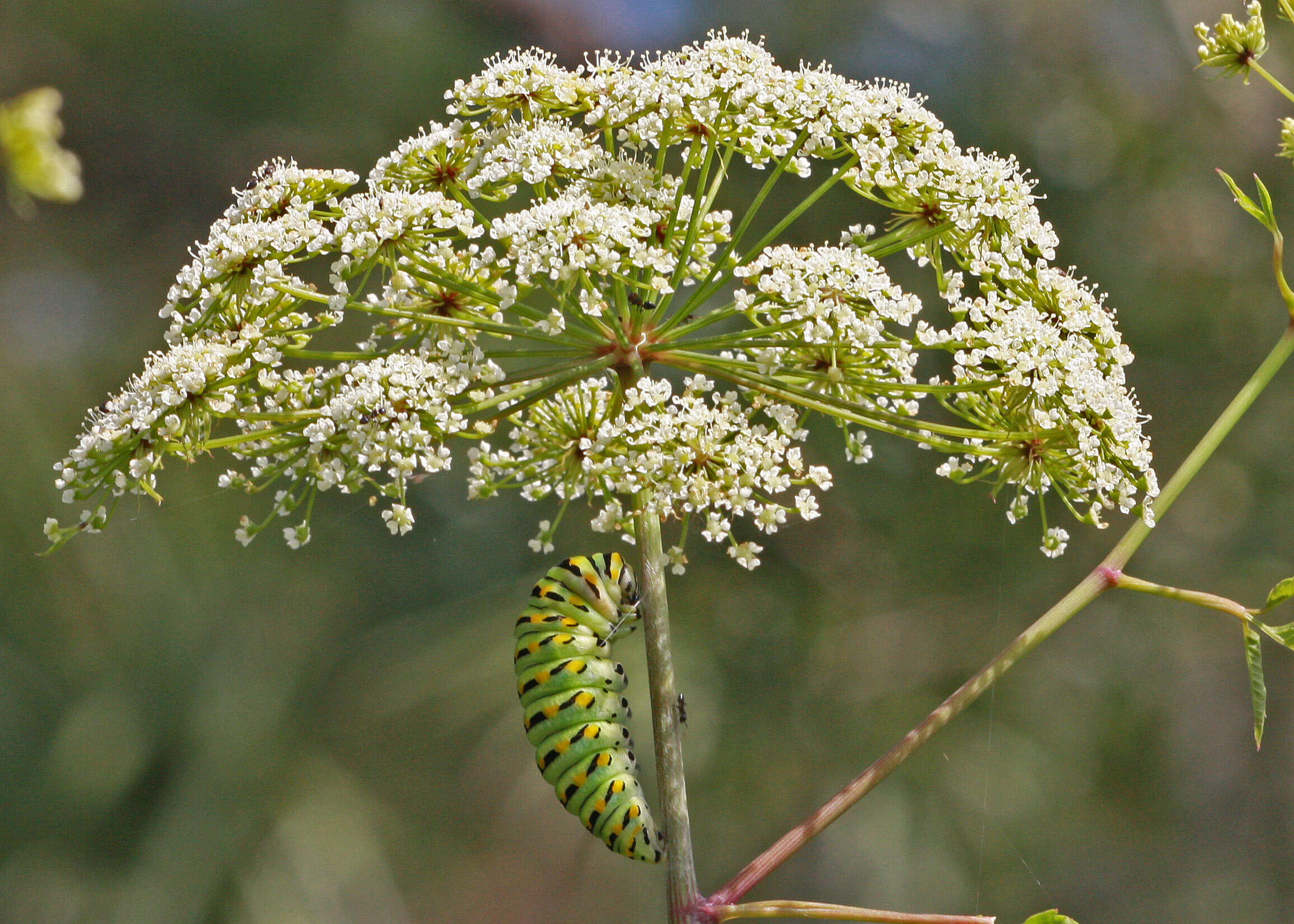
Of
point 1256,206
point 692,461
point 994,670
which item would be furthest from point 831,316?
point 1256,206

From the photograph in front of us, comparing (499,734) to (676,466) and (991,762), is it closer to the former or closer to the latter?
(991,762)

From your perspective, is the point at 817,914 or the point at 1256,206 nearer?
the point at 817,914

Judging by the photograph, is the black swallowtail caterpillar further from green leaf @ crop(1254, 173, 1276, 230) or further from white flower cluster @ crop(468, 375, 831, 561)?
green leaf @ crop(1254, 173, 1276, 230)

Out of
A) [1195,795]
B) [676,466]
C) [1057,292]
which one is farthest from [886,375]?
[1195,795]

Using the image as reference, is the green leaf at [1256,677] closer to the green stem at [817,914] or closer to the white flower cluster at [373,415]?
the green stem at [817,914]

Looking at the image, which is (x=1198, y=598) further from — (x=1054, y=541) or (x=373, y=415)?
(x=373, y=415)

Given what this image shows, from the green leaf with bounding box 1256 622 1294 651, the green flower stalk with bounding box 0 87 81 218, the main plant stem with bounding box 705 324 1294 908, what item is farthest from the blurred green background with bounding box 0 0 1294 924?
the green flower stalk with bounding box 0 87 81 218
